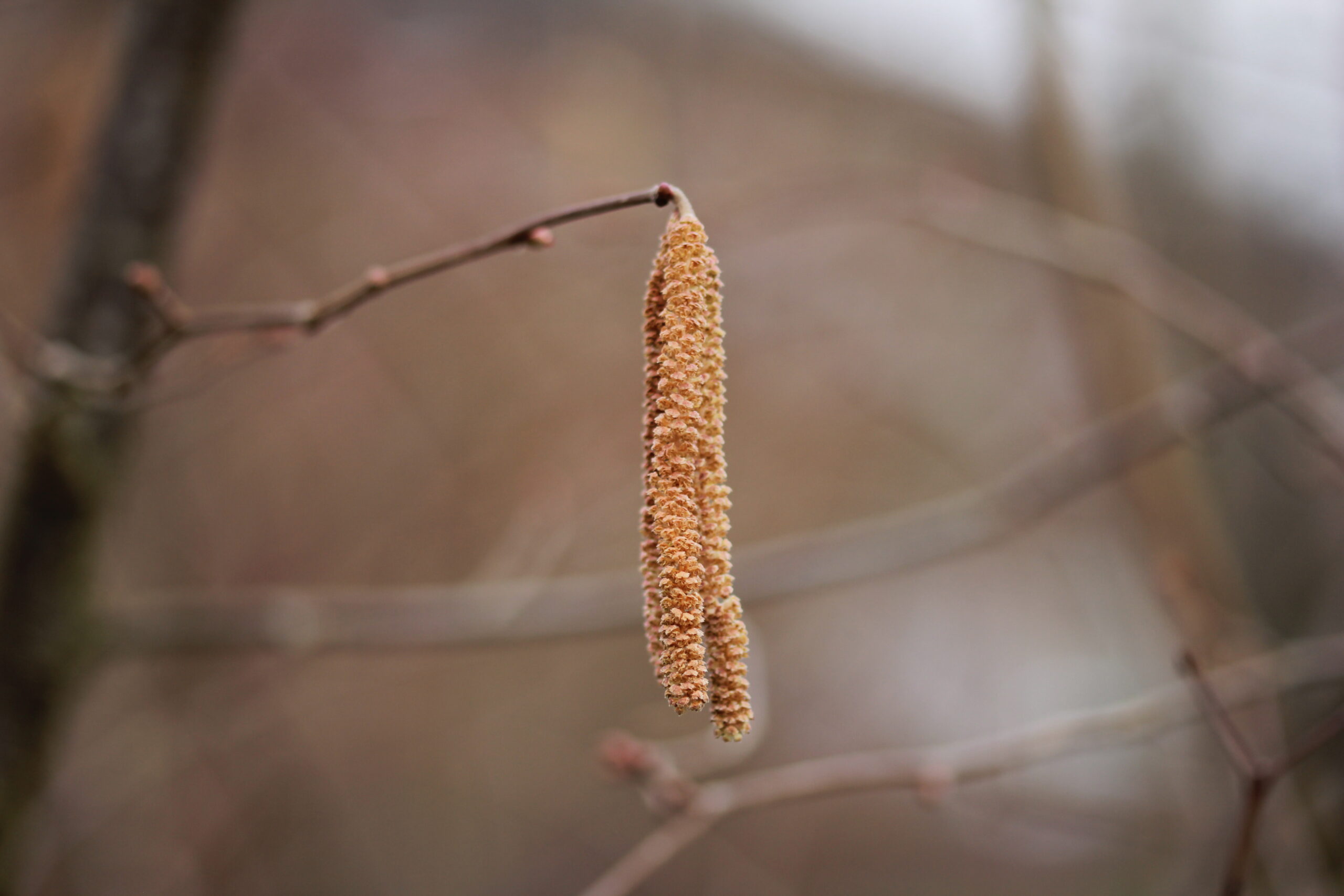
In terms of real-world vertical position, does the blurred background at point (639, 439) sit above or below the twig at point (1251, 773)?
below

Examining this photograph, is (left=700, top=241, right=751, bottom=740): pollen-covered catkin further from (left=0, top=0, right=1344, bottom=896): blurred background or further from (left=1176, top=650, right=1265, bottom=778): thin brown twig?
(left=0, top=0, right=1344, bottom=896): blurred background

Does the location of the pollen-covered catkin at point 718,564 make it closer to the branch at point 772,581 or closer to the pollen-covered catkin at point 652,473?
the pollen-covered catkin at point 652,473

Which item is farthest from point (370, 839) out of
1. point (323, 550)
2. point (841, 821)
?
point (841, 821)

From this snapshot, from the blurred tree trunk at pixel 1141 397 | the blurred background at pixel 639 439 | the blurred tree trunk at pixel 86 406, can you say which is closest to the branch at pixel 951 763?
the blurred background at pixel 639 439

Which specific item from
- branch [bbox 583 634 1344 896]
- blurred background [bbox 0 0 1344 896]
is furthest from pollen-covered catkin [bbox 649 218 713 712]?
blurred background [bbox 0 0 1344 896]

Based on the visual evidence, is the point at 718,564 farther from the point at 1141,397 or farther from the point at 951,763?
the point at 1141,397
